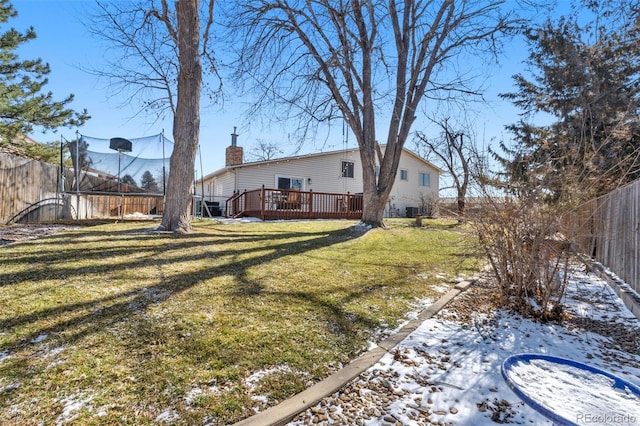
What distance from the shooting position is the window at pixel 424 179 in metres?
23.2

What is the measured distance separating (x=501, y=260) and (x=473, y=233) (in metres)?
0.49

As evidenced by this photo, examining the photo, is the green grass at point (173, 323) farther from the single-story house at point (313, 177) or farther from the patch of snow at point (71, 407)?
the single-story house at point (313, 177)

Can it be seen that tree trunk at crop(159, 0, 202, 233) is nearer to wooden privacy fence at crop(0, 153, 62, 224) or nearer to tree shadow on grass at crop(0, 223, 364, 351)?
tree shadow on grass at crop(0, 223, 364, 351)

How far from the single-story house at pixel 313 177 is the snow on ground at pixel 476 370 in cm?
1122

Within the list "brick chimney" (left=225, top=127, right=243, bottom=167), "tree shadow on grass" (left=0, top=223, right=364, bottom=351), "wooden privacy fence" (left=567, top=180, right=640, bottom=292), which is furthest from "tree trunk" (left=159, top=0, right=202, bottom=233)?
"brick chimney" (left=225, top=127, right=243, bottom=167)

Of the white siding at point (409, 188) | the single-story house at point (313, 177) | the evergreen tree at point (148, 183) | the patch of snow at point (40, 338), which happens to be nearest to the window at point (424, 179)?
the single-story house at point (313, 177)

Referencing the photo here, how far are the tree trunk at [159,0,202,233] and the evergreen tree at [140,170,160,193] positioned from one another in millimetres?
3454

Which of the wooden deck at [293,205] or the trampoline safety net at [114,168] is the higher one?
the trampoline safety net at [114,168]

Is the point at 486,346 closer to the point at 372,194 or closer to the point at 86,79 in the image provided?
the point at 372,194

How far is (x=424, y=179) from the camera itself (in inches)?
926

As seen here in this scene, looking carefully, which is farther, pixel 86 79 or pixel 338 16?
pixel 338 16

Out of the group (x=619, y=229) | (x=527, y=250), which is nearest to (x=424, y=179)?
(x=619, y=229)

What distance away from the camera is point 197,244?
575 centimetres

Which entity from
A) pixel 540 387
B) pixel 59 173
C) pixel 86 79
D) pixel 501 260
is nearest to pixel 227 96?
pixel 86 79
